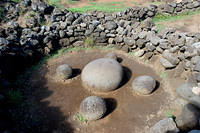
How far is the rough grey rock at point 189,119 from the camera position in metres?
5.42

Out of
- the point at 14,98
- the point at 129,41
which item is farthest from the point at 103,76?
the point at 129,41

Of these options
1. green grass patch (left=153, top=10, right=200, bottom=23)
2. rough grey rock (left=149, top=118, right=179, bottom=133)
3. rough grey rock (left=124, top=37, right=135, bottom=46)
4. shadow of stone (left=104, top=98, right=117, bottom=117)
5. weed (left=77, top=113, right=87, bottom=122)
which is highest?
green grass patch (left=153, top=10, right=200, bottom=23)

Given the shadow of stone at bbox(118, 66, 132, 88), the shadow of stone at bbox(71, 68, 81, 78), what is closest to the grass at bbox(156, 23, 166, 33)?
the shadow of stone at bbox(118, 66, 132, 88)

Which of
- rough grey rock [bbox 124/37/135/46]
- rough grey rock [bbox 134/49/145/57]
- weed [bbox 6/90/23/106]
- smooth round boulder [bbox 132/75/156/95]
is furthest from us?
rough grey rock [bbox 124/37/135/46]

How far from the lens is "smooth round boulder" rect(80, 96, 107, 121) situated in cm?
621

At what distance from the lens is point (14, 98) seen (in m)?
6.94

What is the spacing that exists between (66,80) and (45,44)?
3.18 metres

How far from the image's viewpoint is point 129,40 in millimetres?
10086

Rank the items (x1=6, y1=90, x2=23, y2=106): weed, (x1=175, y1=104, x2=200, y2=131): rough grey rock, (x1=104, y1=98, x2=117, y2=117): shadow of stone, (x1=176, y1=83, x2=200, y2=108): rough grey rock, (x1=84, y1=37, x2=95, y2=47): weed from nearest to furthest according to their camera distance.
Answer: (x1=175, y1=104, x2=200, y2=131): rough grey rock < (x1=176, y1=83, x2=200, y2=108): rough grey rock < (x1=104, y1=98, x2=117, y2=117): shadow of stone < (x1=6, y1=90, x2=23, y2=106): weed < (x1=84, y1=37, x2=95, y2=47): weed

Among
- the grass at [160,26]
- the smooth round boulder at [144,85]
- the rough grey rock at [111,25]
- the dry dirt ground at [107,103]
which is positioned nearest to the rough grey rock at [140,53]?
the dry dirt ground at [107,103]

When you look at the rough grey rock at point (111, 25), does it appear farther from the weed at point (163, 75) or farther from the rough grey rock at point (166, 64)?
the weed at point (163, 75)

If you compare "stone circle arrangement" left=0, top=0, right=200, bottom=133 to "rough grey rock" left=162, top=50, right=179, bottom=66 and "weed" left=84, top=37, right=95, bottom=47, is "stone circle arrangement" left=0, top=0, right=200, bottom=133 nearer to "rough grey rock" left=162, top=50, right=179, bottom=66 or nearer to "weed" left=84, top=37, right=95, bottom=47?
"rough grey rock" left=162, top=50, right=179, bottom=66

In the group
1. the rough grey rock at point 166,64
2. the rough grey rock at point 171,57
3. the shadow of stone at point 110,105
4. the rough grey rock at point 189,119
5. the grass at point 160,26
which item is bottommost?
the shadow of stone at point 110,105

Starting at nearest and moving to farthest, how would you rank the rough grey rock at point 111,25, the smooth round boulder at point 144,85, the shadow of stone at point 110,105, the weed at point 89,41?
1. the shadow of stone at point 110,105
2. the smooth round boulder at point 144,85
3. the rough grey rock at point 111,25
4. the weed at point 89,41
